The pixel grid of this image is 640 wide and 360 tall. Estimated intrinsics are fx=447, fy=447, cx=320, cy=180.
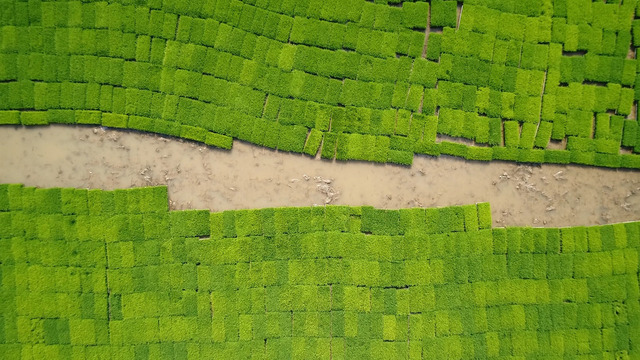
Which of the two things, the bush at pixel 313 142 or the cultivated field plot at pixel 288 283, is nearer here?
the cultivated field plot at pixel 288 283

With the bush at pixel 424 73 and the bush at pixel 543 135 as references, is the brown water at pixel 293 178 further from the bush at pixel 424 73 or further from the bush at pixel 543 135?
the bush at pixel 424 73

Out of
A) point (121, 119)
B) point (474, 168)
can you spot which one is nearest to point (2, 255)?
point (121, 119)

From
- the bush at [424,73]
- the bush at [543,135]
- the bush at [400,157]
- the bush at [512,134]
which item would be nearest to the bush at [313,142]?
the bush at [400,157]

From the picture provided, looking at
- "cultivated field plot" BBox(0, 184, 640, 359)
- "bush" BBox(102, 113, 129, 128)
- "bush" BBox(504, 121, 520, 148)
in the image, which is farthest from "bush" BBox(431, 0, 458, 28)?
"bush" BBox(102, 113, 129, 128)

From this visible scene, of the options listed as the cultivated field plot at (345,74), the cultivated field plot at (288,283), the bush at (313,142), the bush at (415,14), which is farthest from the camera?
the bush at (415,14)

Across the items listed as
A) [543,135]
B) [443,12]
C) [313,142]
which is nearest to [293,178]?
[313,142]

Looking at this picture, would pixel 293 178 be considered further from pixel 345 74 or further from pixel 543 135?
pixel 543 135

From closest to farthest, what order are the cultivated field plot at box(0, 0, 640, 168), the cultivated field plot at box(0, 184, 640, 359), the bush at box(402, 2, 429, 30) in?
the cultivated field plot at box(0, 184, 640, 359) < the cultivated field plot at box(0, 0, 640, 168) < the bush at box(402, 2, 429, 30)

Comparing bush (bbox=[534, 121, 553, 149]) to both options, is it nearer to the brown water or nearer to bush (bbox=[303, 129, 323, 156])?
the brown water
